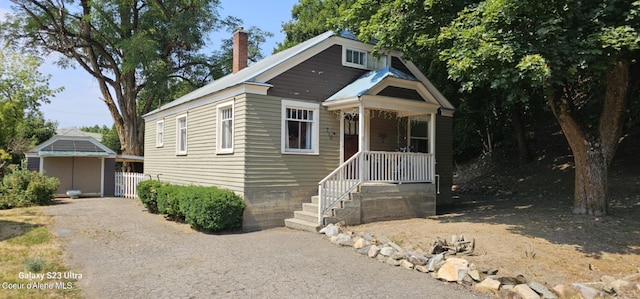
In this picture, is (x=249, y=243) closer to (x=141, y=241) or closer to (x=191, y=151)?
(x=141, y=241)

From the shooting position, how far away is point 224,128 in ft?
41.6

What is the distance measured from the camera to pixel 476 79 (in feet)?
28.1

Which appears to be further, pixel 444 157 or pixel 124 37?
pixel 124 37

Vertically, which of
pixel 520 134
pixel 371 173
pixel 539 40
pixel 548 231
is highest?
pixel 539 40

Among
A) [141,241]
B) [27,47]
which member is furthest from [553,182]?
[27,47]

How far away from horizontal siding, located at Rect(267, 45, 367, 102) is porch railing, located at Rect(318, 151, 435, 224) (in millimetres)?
2493

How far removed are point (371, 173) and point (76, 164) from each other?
1737cm

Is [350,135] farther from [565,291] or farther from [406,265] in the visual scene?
[565,291]

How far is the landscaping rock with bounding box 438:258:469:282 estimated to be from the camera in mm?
6814

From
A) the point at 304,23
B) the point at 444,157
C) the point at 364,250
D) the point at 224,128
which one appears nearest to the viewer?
the point at 364,250

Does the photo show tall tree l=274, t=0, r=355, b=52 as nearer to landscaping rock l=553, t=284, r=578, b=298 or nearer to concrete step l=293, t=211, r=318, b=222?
concrete step l=293, t=211, r=318, b=222

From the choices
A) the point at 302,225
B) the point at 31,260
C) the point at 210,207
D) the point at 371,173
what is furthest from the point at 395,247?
the point at 31,260

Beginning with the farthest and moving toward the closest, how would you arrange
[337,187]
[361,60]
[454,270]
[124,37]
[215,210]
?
[124,37], [361,60], [337,187], [215,210], [454,270]

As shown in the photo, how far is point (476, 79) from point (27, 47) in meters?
29.0
